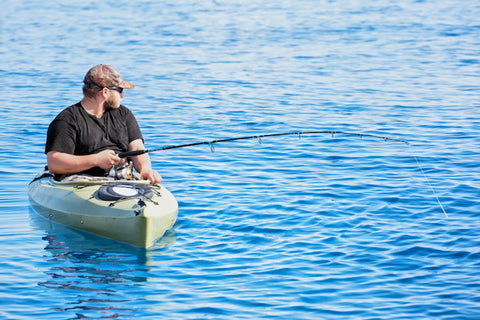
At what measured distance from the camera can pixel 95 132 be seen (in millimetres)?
7398

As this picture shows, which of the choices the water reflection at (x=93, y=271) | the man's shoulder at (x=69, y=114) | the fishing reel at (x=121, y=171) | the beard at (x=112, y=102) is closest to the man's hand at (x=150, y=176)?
the fishing reel at (x=121, y=171)

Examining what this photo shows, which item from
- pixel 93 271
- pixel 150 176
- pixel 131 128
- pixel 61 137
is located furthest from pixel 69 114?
pixel 93 271

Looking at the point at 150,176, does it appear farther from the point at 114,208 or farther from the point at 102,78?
the point at 102,78

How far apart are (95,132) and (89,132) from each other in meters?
0.07

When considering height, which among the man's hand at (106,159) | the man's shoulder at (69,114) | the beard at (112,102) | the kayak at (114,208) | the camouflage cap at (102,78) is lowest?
the kayak at (114,208)

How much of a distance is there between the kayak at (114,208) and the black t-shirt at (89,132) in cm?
36

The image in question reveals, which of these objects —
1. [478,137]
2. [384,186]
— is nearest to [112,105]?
[384,186]

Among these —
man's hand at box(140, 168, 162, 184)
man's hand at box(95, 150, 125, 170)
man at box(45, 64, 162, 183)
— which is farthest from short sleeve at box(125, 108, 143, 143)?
man's hand at box(95, 150, 125, 170)

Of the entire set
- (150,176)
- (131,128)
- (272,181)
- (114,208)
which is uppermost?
(131,128)

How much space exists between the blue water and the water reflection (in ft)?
0.08

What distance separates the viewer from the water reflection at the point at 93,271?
579 centimetres

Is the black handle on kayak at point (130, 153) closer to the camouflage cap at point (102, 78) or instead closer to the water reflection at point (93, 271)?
the camouflage cap at point (102, 78)

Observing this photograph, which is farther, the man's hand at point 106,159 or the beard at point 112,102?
the beard at point 112,102

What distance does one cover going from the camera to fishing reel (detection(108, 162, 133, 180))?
25.1 feet
